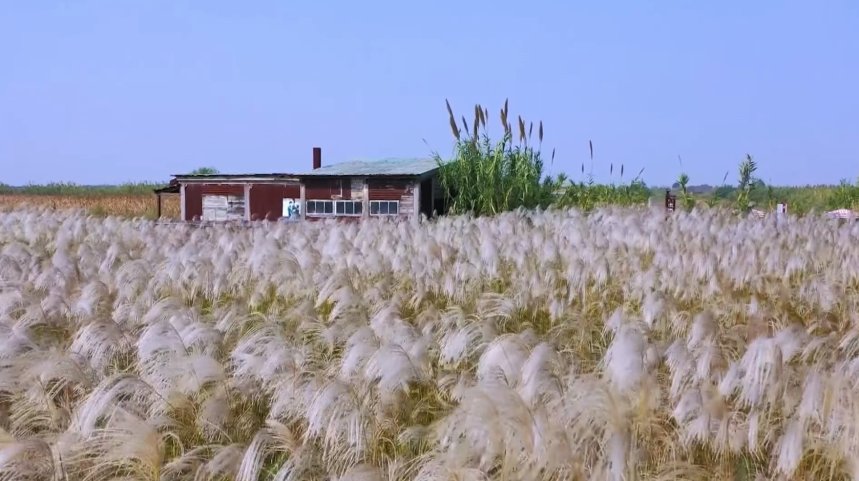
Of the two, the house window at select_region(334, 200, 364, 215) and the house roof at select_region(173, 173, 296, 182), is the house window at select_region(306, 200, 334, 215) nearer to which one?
the house window at select_region(334, 200, 364, 215)

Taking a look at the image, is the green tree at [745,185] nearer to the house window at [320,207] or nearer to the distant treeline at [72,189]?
the house window at [320,207]

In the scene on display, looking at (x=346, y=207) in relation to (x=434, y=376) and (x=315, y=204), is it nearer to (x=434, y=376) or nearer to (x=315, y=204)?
(x=315, y=204)

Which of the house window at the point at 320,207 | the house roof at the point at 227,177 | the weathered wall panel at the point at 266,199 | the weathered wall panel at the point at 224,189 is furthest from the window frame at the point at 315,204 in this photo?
the weathered wall panel at the point at 224,189

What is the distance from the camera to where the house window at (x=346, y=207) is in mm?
18000

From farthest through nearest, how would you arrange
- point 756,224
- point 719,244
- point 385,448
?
point 756,224 < point 719,244 < point 385,448

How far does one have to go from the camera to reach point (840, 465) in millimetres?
2789

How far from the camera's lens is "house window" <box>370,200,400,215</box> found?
17359 millimetres

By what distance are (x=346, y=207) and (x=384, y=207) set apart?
1008mm

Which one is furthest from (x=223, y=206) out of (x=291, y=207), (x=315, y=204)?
(x=315, y=204)

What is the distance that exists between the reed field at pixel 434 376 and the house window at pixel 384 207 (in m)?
10.4

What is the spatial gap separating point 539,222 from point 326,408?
8.54 m

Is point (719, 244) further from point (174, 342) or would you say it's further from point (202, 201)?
point (202, 201)

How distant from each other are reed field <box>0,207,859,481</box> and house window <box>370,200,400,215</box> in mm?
10425

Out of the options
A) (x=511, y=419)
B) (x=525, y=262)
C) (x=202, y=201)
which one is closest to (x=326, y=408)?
(x=511, y=419)
